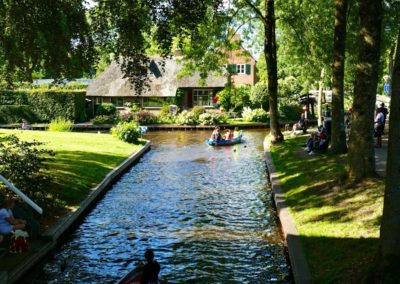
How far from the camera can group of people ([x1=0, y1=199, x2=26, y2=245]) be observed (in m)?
11.1

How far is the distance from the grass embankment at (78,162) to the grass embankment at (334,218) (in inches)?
297

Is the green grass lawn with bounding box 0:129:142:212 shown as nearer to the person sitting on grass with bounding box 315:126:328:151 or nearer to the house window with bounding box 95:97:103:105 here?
the person sitting on grass with bounding box 315:126:328:151

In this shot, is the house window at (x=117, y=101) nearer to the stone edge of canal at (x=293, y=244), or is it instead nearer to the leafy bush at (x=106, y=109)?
the leafy bush at (x=106, y=109)

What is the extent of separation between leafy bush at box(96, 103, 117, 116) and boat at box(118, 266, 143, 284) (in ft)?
161

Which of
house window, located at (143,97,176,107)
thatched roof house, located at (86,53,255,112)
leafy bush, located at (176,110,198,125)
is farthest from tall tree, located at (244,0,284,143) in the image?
house window, located at (143,97,176,107)

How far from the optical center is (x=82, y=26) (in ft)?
37.9

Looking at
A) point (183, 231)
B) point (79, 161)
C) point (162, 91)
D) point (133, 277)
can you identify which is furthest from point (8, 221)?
point (162, 91)

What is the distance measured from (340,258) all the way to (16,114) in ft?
160

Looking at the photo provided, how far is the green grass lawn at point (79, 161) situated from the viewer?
683 inches

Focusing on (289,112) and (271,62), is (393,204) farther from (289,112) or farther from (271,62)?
(289,112)

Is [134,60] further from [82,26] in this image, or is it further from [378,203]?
[378,203]

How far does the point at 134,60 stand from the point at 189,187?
36.1 feet

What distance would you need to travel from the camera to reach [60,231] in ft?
43.5

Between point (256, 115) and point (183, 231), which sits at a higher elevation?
point (256, 115)
